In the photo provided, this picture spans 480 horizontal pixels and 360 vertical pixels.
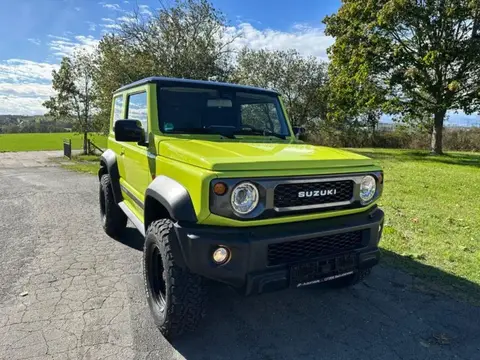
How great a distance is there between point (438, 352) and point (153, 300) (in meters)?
2.22

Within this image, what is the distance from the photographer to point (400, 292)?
11.7 ft

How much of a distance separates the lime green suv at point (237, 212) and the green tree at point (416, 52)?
15372 mm

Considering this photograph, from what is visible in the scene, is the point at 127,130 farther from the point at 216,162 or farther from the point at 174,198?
the point at 216,162

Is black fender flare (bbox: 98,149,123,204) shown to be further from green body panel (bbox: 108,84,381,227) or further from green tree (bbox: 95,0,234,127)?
green tree (bbox: 95,0,234,127)

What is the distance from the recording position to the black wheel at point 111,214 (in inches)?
192

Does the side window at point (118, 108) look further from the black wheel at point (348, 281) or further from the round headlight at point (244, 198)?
the black wheel at point (348, 281)

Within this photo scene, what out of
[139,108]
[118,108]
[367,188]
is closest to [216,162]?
[367,188]

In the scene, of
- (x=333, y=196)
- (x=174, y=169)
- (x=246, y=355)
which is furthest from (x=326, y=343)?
(x=174, y=169)

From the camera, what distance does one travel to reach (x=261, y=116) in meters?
3.98

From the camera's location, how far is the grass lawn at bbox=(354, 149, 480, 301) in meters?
4.02

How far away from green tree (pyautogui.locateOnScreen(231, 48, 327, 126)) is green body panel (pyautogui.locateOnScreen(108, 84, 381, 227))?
917 inches

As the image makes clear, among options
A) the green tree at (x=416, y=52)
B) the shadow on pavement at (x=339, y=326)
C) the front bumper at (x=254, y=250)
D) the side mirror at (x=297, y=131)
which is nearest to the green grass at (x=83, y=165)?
the side mirror at (x=297, y=131)

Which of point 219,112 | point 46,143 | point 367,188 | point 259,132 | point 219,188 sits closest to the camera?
point 219,188

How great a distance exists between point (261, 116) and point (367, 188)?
1538 millimetres
